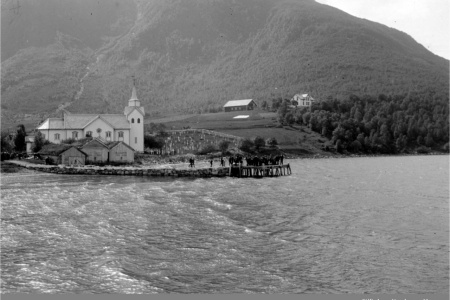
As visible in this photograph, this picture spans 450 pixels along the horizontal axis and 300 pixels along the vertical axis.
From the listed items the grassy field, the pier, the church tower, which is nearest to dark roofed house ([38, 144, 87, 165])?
the pier

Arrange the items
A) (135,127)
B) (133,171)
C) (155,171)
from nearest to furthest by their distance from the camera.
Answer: (133,171) → (155,171) → (135,127)

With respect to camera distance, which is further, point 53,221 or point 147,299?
point 53,221

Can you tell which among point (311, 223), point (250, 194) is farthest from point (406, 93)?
point (311, 223)

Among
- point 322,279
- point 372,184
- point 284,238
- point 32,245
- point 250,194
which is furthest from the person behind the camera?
point 372,184

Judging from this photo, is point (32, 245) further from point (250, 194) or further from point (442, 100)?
point (442, 100)

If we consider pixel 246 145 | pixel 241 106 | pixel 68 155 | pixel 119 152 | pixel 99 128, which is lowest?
pixel 68 155

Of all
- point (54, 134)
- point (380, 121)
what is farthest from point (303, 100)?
point (54, 134)

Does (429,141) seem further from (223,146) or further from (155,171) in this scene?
(155,171)

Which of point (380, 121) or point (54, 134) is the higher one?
point (380, 121)
